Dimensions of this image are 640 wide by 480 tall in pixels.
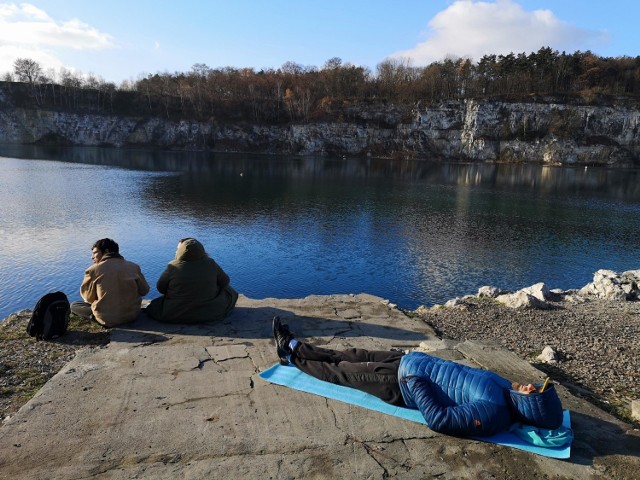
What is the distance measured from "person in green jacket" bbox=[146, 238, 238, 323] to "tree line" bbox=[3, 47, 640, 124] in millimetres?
109978

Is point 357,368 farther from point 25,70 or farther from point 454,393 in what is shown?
point 25,70

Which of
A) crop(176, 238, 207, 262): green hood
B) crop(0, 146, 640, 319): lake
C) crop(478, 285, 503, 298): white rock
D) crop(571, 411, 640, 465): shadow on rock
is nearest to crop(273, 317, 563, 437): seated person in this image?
crop(571, 411, 640, 465): shadow on rock

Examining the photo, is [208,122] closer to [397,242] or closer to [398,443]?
[397,242]

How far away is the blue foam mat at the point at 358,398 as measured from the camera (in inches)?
195

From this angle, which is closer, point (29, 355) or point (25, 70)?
point (29, 355)

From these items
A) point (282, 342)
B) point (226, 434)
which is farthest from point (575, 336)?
point (226, 434)

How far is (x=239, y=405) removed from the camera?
569 centimetres

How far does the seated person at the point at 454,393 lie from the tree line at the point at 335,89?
371 ft

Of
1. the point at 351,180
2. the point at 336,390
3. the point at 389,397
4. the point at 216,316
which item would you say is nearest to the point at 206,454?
the point at 336,390

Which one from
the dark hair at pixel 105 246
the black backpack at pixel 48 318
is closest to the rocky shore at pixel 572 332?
the dark hair at pixel 105 246

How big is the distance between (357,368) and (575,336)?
21.9 ft

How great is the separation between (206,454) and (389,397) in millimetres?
2364

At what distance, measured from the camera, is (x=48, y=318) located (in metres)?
7.81

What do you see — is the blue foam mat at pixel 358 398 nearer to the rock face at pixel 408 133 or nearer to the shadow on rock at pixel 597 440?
the shadow on rock at pixel 597 440
